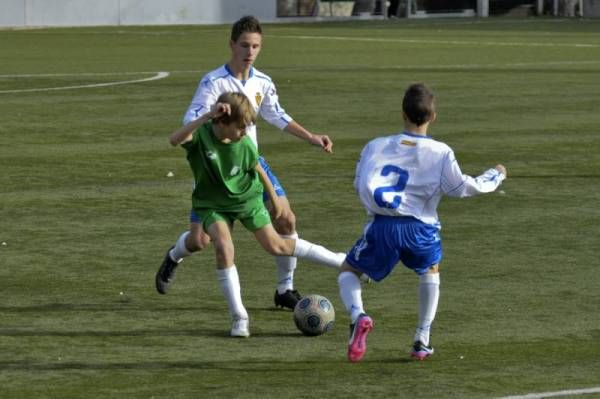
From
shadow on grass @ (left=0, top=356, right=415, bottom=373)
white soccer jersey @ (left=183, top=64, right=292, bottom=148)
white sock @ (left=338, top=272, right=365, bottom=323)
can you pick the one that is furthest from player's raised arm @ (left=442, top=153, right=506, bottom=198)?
white soccer jersey @ (left=183, top=64, right=292, bottom=148)

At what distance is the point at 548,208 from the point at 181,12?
46015 millimetres

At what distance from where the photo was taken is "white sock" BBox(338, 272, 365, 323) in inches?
371

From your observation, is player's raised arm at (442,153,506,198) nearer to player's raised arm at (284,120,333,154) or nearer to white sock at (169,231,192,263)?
player's raised arm at (284,120,333,154)

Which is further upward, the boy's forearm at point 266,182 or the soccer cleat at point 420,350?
the boy's forearm at point 266,182

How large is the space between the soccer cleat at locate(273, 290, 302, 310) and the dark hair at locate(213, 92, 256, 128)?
1538 millimetres

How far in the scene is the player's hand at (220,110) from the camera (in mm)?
9781

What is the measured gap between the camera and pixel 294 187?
55.8 ft

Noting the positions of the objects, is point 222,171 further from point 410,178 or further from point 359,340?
point 359,340

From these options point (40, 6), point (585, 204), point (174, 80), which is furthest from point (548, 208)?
point (40, 6)

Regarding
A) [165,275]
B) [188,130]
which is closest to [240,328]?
[188,130]

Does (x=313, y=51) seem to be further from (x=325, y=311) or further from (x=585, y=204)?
(x=325, y=311)

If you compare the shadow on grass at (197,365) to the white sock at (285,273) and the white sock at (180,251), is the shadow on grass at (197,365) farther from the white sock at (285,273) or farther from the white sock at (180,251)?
the white sock at (180,251)

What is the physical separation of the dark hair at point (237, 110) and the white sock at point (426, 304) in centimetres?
146

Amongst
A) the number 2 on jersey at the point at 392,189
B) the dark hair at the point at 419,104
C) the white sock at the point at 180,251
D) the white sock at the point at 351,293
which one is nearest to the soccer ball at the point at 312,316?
the white sock at the point at 351,293
